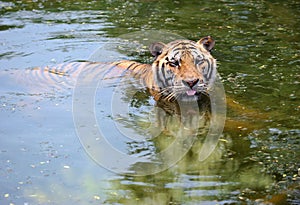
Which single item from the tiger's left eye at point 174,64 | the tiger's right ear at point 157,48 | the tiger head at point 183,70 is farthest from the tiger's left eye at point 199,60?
the tiger's right ear at point 157,48

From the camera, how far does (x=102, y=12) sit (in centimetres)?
902

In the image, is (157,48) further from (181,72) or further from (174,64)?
(181,72)

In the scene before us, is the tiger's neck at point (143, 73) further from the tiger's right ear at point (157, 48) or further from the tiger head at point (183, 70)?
the tiger's right ear at point (157, 48)

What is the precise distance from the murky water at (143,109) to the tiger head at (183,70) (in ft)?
0.74

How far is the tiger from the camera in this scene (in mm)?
5605

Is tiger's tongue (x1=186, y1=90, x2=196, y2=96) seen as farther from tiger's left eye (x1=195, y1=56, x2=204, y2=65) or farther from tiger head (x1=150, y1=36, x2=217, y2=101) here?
tiger's left eye (x1=195, y1=56, x2=204, y2=65)

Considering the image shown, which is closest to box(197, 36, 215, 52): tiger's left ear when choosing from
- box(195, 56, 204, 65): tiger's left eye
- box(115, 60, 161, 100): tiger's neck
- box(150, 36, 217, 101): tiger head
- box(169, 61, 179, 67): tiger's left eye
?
box(150, 36, 217, 101): tiger head

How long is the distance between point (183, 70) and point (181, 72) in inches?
1.1

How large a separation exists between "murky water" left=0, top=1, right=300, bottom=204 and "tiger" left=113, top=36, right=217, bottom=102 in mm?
194

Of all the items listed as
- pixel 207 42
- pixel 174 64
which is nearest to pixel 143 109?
pixel 174 64

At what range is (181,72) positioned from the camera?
568cm

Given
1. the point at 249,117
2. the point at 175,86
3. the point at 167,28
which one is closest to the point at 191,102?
the point at 175,86

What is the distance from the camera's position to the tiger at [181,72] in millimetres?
5605

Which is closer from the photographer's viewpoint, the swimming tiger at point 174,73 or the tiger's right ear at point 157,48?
the swimming tiger at point 174,73
